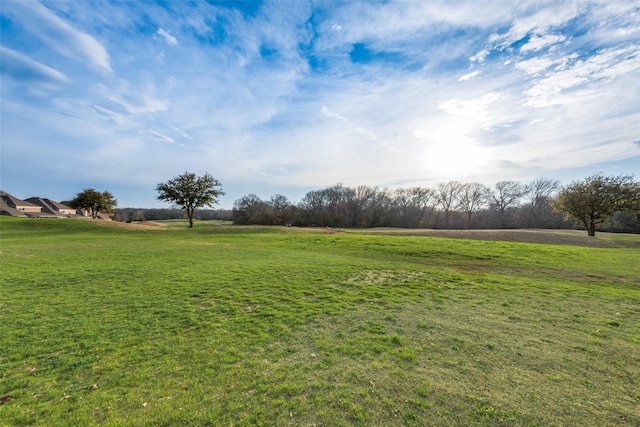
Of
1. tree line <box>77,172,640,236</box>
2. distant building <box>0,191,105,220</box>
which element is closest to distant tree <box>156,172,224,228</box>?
tree line <box>77,172,640,236</box>

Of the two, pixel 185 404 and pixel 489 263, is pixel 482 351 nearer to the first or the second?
pixel 185 404

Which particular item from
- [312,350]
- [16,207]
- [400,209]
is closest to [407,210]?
[400,209]

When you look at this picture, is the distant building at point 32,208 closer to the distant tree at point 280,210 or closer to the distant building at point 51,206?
the distant building at point 51,206

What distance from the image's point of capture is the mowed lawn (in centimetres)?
342

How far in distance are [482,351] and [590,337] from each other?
9.40 ft

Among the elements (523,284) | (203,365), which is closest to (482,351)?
(203,365)

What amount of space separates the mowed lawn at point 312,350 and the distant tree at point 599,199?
100 feet

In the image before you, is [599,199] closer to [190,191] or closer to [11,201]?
[190,191]

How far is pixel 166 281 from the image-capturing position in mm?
9672

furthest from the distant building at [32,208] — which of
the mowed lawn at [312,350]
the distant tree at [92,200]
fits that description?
the mowed lawn at [312,350]

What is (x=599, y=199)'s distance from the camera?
3203 centimetres

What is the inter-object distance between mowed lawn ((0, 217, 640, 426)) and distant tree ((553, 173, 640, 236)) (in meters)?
30.5

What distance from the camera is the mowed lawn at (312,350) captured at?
3.42 m

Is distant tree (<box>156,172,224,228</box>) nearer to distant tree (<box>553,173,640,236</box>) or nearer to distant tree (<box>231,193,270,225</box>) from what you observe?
distant tree (<box>231,193,270,225</box>)
